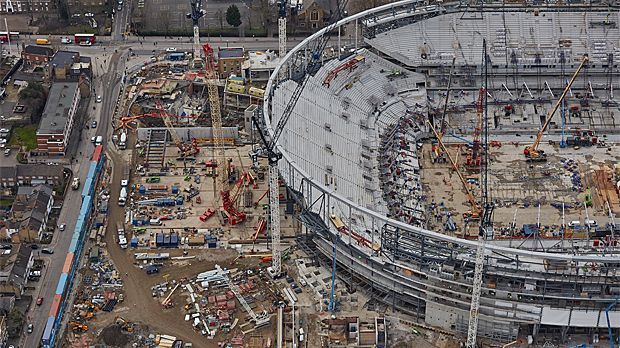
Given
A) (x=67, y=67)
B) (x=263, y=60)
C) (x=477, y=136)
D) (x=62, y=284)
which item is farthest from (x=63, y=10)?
(x=477, y=136)

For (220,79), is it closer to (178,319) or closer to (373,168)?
(373,168)

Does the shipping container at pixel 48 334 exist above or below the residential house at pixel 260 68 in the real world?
below

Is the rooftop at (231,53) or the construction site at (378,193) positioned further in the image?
the rooftop at (231,53)

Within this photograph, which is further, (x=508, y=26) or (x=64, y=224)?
(x=508, y=26)

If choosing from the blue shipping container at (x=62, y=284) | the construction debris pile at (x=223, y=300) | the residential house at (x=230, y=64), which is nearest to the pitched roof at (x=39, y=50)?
the residential house at (x=230, y=64)

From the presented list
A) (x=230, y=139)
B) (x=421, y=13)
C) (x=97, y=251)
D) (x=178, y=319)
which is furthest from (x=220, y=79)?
(x=178, y=319)

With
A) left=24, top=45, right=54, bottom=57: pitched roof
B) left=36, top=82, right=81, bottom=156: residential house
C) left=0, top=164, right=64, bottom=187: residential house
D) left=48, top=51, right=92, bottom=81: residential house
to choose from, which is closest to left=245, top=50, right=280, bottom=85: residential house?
left=48, top=51, right=92, bottom=81: residential house

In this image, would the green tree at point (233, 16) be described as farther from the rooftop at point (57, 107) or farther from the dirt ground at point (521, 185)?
the dirt ground at point (521, 185)
